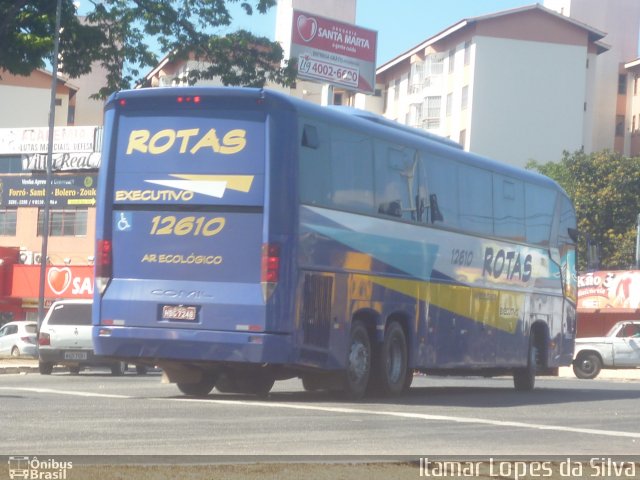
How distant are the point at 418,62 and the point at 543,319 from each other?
60.0m

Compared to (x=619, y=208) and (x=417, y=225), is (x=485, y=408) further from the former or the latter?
(x=619, y=208)

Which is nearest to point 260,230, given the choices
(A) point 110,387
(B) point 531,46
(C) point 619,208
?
(A) point 110,387

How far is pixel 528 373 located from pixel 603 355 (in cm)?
1463

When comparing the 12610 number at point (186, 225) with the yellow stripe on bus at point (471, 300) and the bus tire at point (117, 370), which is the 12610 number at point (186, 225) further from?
the bus tire at point (117, 370)

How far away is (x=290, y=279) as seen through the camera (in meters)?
15.8

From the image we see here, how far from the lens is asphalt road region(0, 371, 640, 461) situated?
10.9 meters

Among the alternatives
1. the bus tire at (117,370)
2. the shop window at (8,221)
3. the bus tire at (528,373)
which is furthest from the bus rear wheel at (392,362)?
the shop window at (8,221)

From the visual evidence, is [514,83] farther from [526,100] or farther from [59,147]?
[59,147]

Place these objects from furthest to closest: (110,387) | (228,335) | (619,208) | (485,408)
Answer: (619,208), (110,387), (485,408), (228,335)


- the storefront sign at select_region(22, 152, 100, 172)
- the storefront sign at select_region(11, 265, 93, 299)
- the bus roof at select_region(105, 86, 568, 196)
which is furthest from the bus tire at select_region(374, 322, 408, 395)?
the storefront sign at select_region(22, 152, 100, 172)

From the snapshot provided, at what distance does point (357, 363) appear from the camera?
683 inches

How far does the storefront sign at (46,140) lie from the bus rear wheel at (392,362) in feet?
167

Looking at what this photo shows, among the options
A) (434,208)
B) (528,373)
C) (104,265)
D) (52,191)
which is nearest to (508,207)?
(434,208)

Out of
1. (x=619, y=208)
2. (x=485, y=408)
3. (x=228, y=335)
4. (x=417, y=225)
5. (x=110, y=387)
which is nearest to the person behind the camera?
(x=228, y=335)
